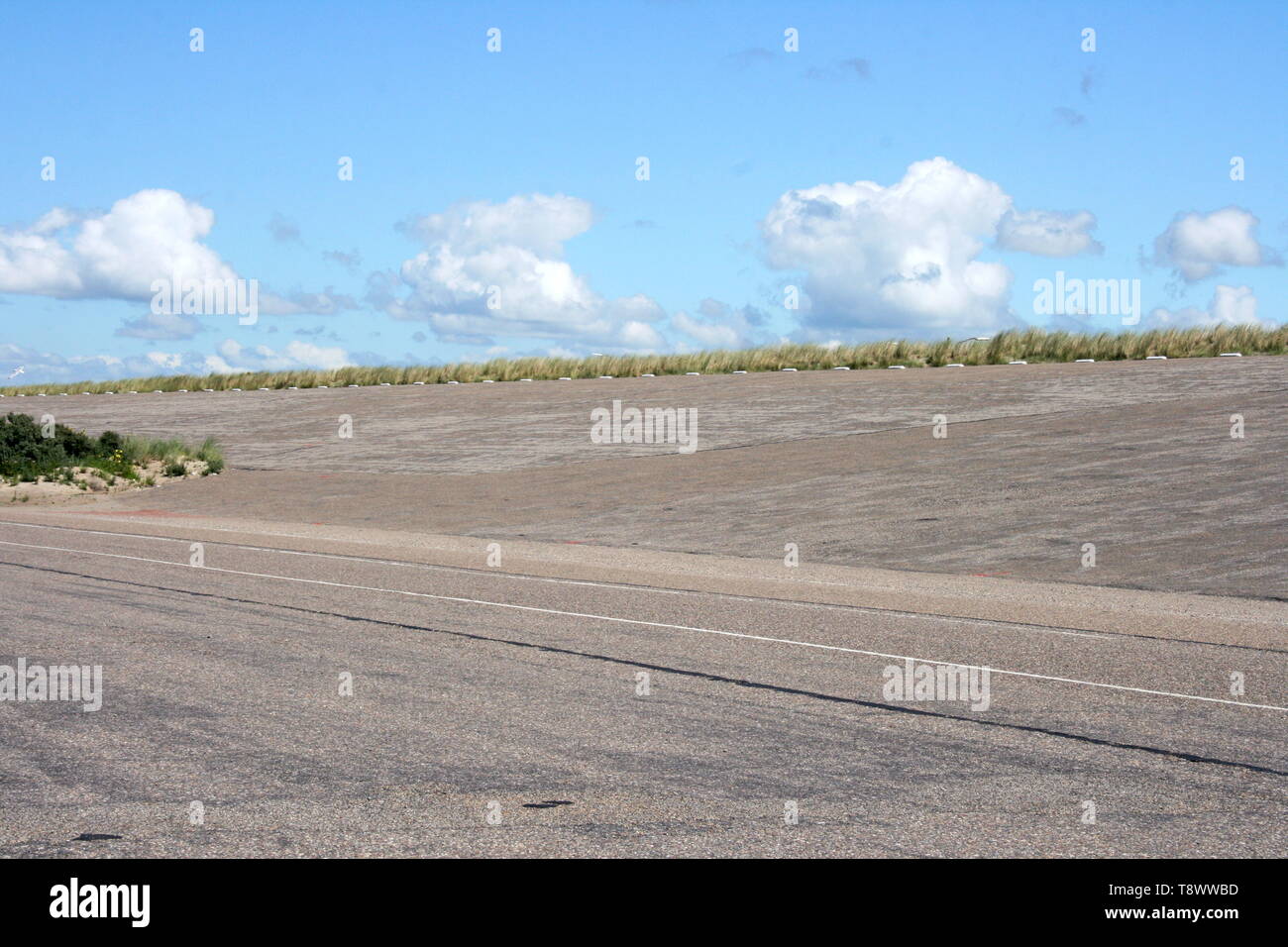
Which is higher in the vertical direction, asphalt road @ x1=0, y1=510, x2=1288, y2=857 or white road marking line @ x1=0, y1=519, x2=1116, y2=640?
asphalt road @ x1=0, y1=510, x2=1288, y2=857

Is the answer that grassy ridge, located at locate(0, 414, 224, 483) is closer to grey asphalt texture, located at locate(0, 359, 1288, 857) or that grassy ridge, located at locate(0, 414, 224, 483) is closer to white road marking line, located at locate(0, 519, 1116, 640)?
grey asphalt texture, located at locate(0, 359, 1288, 857)

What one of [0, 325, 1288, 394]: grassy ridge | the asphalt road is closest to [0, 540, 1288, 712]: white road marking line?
the asphalt road

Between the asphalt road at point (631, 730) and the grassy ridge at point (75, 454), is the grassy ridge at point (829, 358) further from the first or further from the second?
the asphalt road at point (631, 730)

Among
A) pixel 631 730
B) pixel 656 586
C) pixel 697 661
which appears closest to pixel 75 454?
pixel 656 586

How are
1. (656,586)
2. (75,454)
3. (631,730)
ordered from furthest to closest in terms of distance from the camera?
(75,454) → (656,586) → (631,730)

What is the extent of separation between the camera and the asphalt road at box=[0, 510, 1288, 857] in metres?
6.21

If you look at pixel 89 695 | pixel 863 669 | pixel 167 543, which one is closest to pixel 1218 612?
pixel 863 669

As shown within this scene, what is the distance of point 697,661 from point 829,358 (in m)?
50.5

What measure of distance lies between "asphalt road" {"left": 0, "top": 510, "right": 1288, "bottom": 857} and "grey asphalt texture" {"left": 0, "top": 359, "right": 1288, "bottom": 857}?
0.12 feet

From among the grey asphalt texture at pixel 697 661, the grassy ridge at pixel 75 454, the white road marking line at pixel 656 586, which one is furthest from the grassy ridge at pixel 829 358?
the white road marking line at pixel 656 586

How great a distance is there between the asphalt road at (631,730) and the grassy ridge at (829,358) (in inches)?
1457

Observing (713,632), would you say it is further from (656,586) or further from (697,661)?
(656,586)

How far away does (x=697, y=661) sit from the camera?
1088 cm

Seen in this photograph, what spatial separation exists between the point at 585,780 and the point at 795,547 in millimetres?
14529
